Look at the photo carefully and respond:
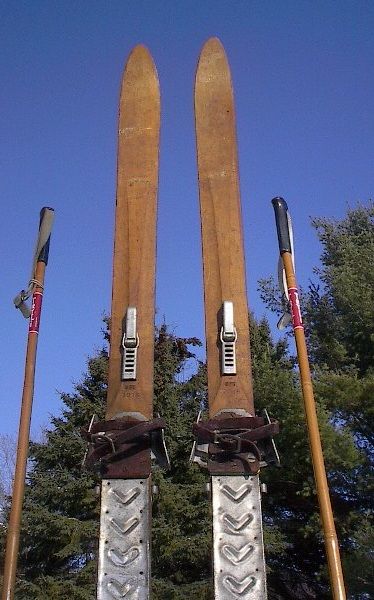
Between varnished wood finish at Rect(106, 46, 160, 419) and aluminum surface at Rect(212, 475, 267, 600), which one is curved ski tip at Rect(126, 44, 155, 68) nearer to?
varnished wood finish at Rect(106, 46, 160, 419)

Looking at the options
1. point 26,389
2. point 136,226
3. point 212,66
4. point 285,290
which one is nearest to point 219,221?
point 136,226

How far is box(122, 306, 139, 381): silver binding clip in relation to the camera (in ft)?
17.5

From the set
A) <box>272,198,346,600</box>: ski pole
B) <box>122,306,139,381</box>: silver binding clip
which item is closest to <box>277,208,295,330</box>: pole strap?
<box>272,198,346,600</box>: ski pole

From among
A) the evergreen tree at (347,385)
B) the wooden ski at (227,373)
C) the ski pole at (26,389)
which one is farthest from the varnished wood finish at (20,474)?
the evergreen tree at (347,385)

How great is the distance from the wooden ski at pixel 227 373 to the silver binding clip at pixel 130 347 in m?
0.53

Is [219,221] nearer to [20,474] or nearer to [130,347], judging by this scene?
[130,347]

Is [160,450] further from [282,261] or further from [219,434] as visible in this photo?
[282,261]

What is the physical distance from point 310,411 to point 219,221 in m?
1.75

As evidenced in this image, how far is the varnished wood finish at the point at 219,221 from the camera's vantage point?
5285 mm

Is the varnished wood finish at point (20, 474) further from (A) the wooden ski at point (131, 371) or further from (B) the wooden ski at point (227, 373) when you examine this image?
(B) the wooden ski at point (227, 373)

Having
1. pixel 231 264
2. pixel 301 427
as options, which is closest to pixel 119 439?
pixel 231 264

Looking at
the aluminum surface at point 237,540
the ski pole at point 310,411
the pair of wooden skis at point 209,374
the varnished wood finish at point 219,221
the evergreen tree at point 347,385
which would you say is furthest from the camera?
the evergreen tree at point 347,385

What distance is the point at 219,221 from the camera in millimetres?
5891

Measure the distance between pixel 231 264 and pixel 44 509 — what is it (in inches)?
336
